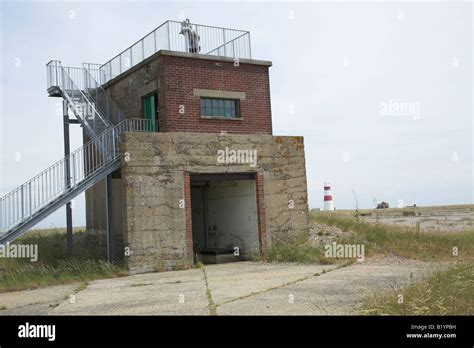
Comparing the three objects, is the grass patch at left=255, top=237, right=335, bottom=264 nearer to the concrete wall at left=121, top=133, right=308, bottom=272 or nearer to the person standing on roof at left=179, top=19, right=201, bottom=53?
the concrete wall at left=121, top=133, right=308, bottom=272

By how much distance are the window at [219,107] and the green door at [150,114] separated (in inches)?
64.4

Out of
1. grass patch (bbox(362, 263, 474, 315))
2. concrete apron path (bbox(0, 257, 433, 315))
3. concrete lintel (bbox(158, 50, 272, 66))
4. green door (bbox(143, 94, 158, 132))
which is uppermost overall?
concrete lintel (bbox(158, 50, 272, 66))

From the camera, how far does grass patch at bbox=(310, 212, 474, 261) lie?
15.3 meters

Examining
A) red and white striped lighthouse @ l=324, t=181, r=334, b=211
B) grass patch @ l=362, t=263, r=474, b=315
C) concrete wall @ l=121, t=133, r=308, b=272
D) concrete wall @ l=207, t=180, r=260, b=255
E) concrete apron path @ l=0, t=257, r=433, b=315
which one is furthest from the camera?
red and white striped lighthouse @ l=324, t=181, r=334, b=211

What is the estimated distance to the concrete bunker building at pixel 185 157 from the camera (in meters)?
15.2

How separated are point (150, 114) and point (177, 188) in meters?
3.33

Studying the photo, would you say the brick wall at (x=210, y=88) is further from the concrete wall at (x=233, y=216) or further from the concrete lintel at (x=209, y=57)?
the concrete wall at (x=233, y=216)

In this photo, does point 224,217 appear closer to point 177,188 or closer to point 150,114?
point 177,188

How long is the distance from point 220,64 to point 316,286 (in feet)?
32.7

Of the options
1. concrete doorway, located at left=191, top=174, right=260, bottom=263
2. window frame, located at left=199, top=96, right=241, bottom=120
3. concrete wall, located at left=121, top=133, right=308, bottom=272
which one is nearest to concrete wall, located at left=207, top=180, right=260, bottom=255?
concrete doorway, located at left=191, top=174, right=260, bottom=263

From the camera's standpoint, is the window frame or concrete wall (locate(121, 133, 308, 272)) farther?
the window frame

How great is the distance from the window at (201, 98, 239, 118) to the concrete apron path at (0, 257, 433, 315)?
18.6 feet

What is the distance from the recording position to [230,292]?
10180 millimetres
